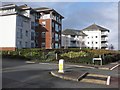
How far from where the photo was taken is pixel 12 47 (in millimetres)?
48844

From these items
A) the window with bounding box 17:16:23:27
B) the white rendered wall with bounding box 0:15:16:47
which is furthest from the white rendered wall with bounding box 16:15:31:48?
the white rendered wall with bounding box 0:15:16:47

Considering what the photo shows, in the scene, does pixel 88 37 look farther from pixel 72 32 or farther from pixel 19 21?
pixel 19 21

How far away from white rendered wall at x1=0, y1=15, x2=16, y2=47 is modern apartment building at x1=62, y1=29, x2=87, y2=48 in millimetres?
42377

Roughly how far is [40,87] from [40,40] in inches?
2001

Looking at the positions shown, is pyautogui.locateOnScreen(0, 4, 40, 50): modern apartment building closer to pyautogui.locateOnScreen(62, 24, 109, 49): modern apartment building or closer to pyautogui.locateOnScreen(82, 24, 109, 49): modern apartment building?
pyautogui.locateOnScreen(62, 24, 109, 49): modern apartment building

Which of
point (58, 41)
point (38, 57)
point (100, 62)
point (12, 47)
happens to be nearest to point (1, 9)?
point (12, 47)

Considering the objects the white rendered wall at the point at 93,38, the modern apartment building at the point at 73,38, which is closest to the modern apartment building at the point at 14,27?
the modern apartment building at the point at 73,38

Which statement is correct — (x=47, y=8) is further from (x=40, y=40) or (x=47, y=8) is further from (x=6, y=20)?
(x=6, y=20)

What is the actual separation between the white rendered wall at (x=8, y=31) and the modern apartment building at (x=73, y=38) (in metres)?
42.4

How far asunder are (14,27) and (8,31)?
6.62ft

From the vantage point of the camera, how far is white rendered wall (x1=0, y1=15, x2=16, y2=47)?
1908 inches

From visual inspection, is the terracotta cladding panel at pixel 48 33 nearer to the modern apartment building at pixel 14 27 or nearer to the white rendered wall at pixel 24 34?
the modern apartment building at pixel 14 27

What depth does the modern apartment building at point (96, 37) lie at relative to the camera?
317 ft

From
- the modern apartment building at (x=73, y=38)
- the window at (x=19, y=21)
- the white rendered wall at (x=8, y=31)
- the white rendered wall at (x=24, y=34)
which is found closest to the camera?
the white rendered wall at (x=8, y=31)
